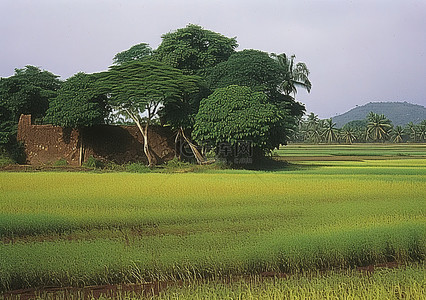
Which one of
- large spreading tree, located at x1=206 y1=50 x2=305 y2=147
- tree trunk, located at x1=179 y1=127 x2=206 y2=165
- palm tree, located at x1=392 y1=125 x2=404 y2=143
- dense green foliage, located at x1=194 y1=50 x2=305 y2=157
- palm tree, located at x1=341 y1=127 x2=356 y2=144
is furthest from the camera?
palm tree, located at x1=341 y1=127 x2=356 y2=144

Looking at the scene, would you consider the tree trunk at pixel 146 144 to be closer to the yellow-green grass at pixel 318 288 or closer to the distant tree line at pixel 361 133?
the yellow-green grass at pixel 318 288

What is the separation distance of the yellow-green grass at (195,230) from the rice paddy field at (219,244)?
18mm

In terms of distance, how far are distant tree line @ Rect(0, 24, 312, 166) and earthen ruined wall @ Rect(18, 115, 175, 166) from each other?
721mm

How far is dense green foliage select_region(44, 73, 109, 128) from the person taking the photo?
20.4 m

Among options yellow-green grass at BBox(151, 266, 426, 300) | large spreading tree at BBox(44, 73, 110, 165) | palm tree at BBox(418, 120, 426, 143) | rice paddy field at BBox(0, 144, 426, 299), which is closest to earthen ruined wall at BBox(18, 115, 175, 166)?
large spreading tree at BBox(44, 73, 110, 165)

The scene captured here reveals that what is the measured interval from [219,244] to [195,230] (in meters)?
1.28

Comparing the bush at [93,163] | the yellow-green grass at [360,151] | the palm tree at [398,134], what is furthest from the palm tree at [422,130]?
the bush at [93,163]

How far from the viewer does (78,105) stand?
20703mm

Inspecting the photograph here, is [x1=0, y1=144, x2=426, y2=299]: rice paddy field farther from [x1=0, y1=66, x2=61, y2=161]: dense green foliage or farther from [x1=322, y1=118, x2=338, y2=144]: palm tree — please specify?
[x1=322, y1=118, x2=338, y2=144]: palm tree

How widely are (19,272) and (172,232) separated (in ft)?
8.84

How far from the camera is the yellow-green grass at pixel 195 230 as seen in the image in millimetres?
5691

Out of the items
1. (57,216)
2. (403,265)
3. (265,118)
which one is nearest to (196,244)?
(403,265)

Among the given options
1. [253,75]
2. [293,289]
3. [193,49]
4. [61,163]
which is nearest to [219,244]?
[293,289]

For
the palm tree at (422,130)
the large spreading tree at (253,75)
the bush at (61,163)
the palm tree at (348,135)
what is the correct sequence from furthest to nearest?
the palm tree at (348,135), the palm tree at (422,130), the large spreading tree at (253,75), the bush at (61,163)
